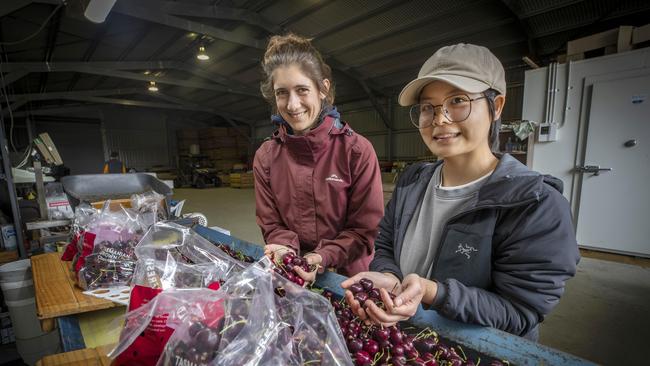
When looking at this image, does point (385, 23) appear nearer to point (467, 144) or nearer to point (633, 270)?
point (633, 270)

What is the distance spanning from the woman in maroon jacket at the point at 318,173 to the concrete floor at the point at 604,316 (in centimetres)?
205

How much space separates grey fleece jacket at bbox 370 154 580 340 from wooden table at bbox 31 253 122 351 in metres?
1.26

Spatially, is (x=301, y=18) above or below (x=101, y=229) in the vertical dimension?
above

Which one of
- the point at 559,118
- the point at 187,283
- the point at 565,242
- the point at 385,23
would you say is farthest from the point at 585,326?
the point at 385,23

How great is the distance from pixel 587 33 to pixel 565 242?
251 inches

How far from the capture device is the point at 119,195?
2256 millimetres

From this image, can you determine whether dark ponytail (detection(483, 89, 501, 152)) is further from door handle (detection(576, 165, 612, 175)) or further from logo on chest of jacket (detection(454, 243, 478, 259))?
door handle (detection(576, 165, 612, 175))

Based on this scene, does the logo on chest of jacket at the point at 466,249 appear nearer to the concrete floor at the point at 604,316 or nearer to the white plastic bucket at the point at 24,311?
the concrete floor at the point at 604,316

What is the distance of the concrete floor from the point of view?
2.10 m

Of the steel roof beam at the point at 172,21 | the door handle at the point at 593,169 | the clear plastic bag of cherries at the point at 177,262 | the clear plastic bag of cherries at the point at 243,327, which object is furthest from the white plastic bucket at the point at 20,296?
the door handle at the point at 593,169

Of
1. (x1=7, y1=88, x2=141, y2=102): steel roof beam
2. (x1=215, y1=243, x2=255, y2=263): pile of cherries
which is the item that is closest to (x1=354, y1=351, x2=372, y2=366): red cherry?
(x1=215, y1=243, x2=255, y2=263): pile of cherries

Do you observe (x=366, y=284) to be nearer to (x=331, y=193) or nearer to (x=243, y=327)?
(x=243, y=327)

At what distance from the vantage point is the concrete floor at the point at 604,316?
2.10 meters

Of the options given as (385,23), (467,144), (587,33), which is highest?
(385,23)
